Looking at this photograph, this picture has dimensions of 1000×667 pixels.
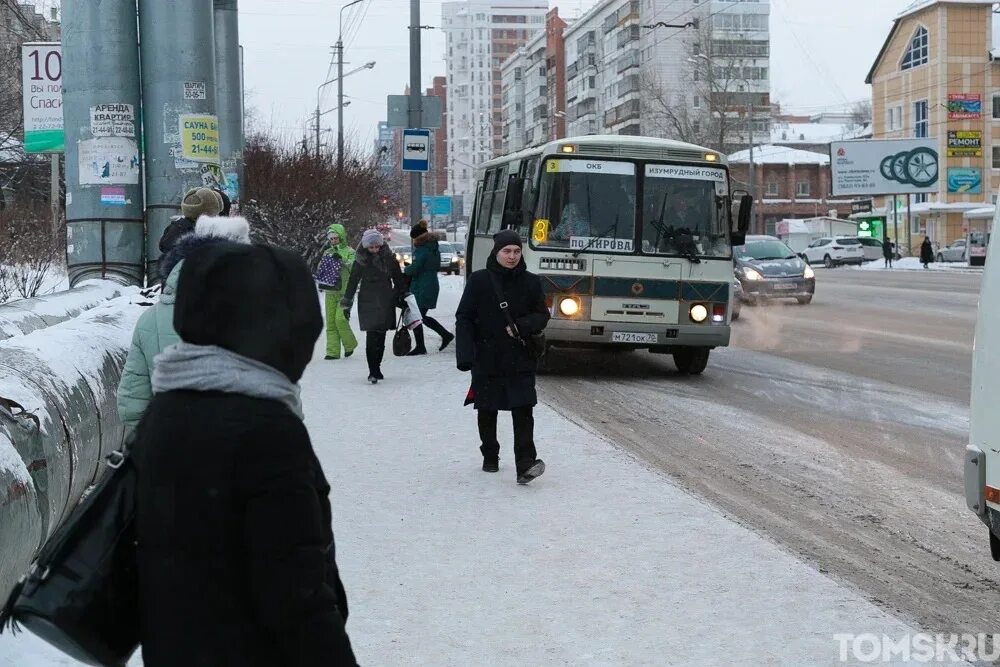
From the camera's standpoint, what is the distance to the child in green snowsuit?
1609 centimetres

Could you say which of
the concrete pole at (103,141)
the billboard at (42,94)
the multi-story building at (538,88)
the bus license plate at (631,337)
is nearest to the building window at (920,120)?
the multi-story building at (538,88)

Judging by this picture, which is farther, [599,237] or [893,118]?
[893,118]

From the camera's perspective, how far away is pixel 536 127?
144750 millimetres

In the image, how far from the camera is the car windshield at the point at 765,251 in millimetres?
30438

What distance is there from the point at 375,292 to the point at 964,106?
Result: 2830 inches

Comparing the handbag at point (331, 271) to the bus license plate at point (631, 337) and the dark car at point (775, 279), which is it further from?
the dark car at point (775, 279)

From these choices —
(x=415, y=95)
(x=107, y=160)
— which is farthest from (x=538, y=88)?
(x=107, y=160)

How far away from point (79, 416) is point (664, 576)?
289cm

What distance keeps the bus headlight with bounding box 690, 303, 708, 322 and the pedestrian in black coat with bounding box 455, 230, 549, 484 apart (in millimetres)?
6338

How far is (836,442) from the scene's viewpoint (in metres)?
10.2

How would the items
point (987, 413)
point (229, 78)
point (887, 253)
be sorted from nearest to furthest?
point (987, 413) → point (229, 78) → point (887, 253)

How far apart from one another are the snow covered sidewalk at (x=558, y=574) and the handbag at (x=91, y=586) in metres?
0.17

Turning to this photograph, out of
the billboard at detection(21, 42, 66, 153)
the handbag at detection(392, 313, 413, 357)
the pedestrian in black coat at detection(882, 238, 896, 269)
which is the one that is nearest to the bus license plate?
the handbag at detection(392, 313, 413, 357)

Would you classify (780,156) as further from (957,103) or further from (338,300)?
(338,300)
